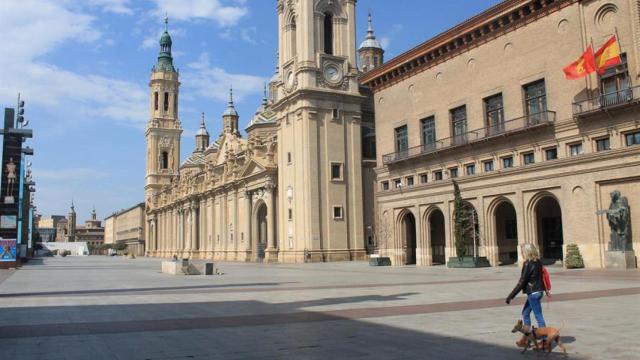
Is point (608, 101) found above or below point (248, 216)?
above

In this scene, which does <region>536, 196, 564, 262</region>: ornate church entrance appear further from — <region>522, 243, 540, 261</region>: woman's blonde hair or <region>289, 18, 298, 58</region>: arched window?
<region>522, 243, 540, 261</region>: woman's blonde hair

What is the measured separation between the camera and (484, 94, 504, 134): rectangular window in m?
41.8

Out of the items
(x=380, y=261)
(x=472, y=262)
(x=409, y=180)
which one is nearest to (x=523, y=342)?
(x=472, y=262)

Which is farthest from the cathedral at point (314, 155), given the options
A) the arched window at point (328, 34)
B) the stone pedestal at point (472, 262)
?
the stone pedestal at point (472, 262)

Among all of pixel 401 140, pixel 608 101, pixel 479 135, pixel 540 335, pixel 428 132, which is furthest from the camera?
pixel 401 140

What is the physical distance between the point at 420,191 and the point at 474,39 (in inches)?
494

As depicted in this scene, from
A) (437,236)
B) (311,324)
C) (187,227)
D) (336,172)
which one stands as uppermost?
(336,172)

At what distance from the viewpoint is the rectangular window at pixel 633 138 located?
32.3m

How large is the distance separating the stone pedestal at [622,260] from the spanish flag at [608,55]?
10.1 meters

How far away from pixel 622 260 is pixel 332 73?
3856 centimetres

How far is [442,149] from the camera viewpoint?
45438mm

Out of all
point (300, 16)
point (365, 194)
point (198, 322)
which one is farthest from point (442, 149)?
point (198, 322)

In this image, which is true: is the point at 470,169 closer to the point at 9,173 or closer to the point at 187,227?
the point at 9,173

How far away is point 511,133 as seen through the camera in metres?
39.5
